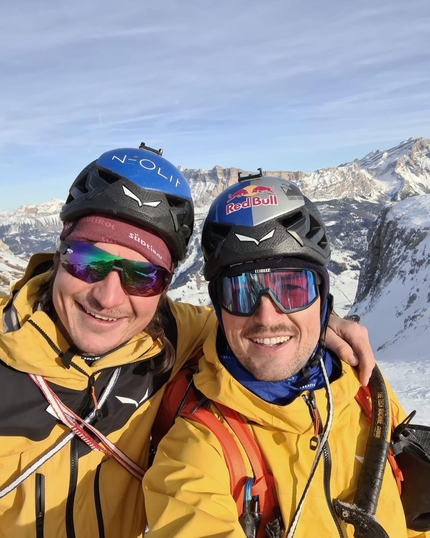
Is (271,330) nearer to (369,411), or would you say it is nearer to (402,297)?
(369,411)

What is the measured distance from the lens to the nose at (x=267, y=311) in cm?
381

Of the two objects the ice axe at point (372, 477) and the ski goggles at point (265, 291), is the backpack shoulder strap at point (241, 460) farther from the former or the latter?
the ski goggles at point (265, 291)

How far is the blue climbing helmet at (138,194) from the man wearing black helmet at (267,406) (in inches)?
17.2

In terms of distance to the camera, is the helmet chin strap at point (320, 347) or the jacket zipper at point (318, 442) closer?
the jacket zipper at point (318, 442)

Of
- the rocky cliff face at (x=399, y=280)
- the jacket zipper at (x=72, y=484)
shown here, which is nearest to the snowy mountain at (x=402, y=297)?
the rocky cliff face at (x=399, y=280)

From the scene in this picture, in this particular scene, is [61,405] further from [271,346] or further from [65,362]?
[271,346]

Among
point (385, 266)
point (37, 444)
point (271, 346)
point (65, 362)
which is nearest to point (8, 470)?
point (37, 444)

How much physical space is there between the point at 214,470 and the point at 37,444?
162 centimetres

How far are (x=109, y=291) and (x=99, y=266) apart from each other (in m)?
0.28

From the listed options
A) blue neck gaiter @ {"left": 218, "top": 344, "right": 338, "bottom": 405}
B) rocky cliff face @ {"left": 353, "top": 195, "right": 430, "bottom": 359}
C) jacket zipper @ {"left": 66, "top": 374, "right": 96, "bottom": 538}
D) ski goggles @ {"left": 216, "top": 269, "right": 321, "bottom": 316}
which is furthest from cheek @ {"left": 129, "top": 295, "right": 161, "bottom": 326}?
rocky cliff face @ {"left": 353, "top": 195, "right": 430, "bottom": 359}

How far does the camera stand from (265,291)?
385 cm

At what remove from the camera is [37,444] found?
3635 millimetres

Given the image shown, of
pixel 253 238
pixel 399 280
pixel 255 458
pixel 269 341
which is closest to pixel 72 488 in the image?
pixel 255 458

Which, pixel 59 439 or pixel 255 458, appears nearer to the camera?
pixel 255 458
